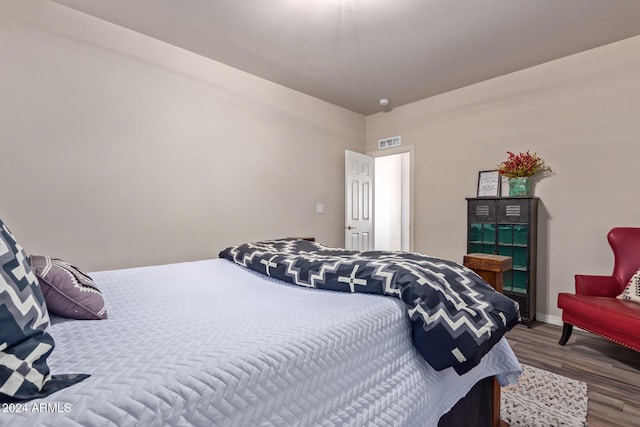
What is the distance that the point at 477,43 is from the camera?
115 inches

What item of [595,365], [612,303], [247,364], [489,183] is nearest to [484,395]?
[247,364]

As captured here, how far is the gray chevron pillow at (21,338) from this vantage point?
56 cm

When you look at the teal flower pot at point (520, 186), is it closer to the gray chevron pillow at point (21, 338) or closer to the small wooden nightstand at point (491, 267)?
the small wooden nightstand at point (491, 267)

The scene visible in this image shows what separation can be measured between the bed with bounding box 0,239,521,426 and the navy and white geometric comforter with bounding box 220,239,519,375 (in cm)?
5

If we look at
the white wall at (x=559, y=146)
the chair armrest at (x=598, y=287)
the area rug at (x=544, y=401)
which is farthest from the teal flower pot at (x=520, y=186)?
the area rug at (x=544, y=401)

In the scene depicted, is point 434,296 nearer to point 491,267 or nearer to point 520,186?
point 491,267

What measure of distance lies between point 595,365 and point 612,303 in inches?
18.7

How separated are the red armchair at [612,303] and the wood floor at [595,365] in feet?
0.63

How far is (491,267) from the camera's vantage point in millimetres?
1588

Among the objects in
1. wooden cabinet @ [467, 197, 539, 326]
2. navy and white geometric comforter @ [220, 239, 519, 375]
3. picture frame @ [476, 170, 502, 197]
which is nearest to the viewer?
navy and white geometric comforter @ [220, 239, 519, 375]

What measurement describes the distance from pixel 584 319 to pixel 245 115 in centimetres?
369

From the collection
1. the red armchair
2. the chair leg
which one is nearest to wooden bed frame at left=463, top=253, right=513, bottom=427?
the red armchair

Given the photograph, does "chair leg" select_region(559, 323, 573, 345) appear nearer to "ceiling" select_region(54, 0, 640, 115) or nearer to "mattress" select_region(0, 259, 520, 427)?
"mattress" select_region(0, 259, 520, 427)

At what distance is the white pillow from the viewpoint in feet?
7.86
